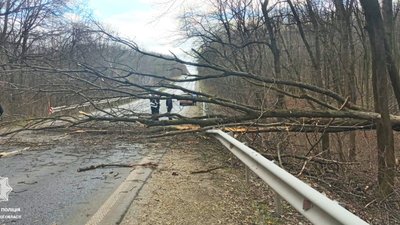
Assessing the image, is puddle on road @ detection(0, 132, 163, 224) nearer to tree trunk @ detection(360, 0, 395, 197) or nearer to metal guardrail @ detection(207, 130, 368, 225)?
metal guardrail @ detection(207, 130, 368, 225)

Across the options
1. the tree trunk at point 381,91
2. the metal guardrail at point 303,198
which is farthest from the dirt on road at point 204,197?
the tree trunk at point 381,91

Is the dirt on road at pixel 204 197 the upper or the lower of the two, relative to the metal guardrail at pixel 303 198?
lower

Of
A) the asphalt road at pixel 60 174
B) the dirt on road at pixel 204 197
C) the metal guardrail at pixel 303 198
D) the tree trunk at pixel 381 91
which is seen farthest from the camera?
the tree trunk at pixel 381 91

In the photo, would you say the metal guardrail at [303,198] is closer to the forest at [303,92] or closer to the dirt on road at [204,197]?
the dirt on road at [204,197]

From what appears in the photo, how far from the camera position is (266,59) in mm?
25156

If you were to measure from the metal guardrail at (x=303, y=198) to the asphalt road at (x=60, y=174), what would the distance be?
6.82 ft

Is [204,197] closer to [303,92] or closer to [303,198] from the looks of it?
[303,198]

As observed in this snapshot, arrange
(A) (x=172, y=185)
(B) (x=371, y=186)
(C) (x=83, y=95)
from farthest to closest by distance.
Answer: (C) (x=83, y=95) < (B) (x=371, y=186) < (A) (x=172, y=185)

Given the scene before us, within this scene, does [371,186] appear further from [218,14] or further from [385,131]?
[218,14]

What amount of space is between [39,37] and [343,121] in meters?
26.6

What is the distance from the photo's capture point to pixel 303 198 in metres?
3.41

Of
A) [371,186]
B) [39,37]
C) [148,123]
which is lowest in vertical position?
[371,186]

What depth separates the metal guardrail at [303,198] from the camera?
265cm

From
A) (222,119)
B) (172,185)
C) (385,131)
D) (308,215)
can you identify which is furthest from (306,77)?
(308,215)
